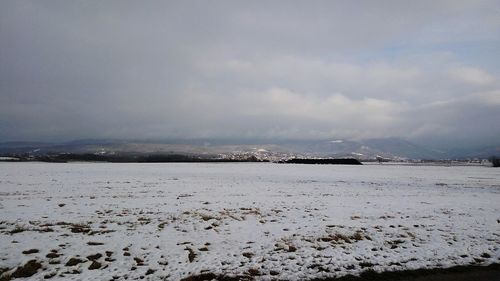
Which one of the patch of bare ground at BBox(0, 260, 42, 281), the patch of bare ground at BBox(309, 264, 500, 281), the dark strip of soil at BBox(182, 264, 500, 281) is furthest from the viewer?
the patch of bare ground at BBox(309, 264, 500, 281)

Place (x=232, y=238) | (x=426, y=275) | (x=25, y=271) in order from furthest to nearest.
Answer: (x=232, y=238) → (x=426, y=275) → (x=25, y=271)

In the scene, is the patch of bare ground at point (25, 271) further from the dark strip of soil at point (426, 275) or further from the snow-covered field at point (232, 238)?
the dark strip of soil at point (426, 275)

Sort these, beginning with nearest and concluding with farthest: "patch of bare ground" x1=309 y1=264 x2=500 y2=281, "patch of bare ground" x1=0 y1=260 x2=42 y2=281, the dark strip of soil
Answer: "patch of bare ground" x1=0 y1=260 x2=42 y2=281 → the dark strip of soil → "patch of bare ground" x1=309 y1=264 x2=500 y2=281

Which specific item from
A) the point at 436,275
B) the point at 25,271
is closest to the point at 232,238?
the point at 25,271

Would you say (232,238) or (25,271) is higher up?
(232,238)

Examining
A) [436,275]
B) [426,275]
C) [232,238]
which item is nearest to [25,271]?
[232,238]

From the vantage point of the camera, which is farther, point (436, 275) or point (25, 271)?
point (436, 275)

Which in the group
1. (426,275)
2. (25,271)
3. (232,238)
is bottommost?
(426,275)

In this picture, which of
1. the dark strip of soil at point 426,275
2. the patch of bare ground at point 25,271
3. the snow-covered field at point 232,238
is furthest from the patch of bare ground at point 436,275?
the patch of bare ground at point 25,271

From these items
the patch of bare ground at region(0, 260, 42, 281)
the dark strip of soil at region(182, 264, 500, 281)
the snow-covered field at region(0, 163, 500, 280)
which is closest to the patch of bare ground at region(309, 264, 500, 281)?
the dark strip of soil at region(182, 264, 500, 281)

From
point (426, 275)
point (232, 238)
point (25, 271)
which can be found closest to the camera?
point (25, 271)

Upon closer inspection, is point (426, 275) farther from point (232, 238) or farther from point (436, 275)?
point (232, 238)

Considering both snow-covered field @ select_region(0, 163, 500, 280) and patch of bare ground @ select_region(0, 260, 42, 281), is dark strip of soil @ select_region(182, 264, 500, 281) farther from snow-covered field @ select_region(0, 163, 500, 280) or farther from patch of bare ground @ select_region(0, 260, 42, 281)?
patch of bare ground @ select_region(0, 260, 42, 281)

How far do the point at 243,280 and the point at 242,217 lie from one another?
795 cm
